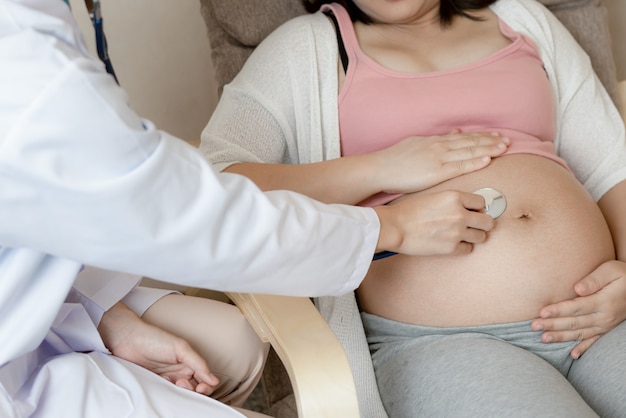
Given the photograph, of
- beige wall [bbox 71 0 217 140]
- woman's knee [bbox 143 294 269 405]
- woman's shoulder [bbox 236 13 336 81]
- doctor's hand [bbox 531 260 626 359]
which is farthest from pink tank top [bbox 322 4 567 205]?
beige wall [bbox 71 0 217 140]

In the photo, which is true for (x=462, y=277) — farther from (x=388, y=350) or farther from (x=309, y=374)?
(x=309, y=374)

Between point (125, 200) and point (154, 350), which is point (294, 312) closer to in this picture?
point (154, 350)

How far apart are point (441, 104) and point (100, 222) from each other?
0.84 meters

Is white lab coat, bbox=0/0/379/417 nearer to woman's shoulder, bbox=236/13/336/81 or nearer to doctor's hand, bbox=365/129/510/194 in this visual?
doctor's hand, bbox=365/129/510/194

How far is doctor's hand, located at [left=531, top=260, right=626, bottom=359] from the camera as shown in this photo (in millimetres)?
1238

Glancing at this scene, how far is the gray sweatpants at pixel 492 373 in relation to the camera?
1075 mm

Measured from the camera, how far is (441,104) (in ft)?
4.73

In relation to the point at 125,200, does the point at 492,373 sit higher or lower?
lower

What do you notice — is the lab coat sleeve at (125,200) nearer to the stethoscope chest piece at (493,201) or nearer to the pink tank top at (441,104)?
the stethoscope chest piece at (493,201)

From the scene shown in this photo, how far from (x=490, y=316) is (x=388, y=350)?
18 cm

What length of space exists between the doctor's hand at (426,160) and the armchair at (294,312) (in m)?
0.33

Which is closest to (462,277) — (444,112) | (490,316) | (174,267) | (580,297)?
(490,316)

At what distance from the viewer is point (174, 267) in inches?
32.9

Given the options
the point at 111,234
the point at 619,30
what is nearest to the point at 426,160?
the point at 111,234
